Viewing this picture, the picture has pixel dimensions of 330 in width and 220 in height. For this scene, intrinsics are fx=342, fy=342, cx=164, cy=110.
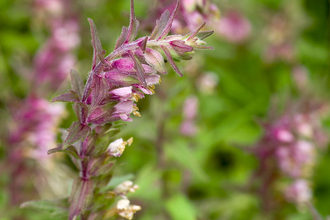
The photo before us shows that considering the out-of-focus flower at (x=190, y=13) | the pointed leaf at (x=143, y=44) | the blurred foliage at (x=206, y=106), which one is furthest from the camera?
the blurred foliage at (x=206, y=106)

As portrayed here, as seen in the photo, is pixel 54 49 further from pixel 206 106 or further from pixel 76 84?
pixel 76 84

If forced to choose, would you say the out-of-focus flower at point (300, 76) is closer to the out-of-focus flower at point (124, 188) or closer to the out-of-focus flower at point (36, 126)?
the out-of-focus flower at point (36, 126)

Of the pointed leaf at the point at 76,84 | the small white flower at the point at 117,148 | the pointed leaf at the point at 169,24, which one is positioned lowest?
the small white flower at the point at 117,148

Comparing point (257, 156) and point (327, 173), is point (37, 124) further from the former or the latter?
point (327, 173)

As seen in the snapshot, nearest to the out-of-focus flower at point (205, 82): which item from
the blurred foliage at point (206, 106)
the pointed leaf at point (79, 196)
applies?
the blurred foliage at point (206, 106)

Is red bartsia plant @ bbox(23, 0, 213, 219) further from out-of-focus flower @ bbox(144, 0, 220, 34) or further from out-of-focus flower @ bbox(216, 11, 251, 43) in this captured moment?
out-of-focus flower @ bbox(216, 11, 251, 43)

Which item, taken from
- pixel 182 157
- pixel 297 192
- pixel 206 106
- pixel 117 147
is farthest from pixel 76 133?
pixel 206 106

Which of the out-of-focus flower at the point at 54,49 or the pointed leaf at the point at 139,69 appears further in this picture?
the out-of-focus flower at the point at 54,49
